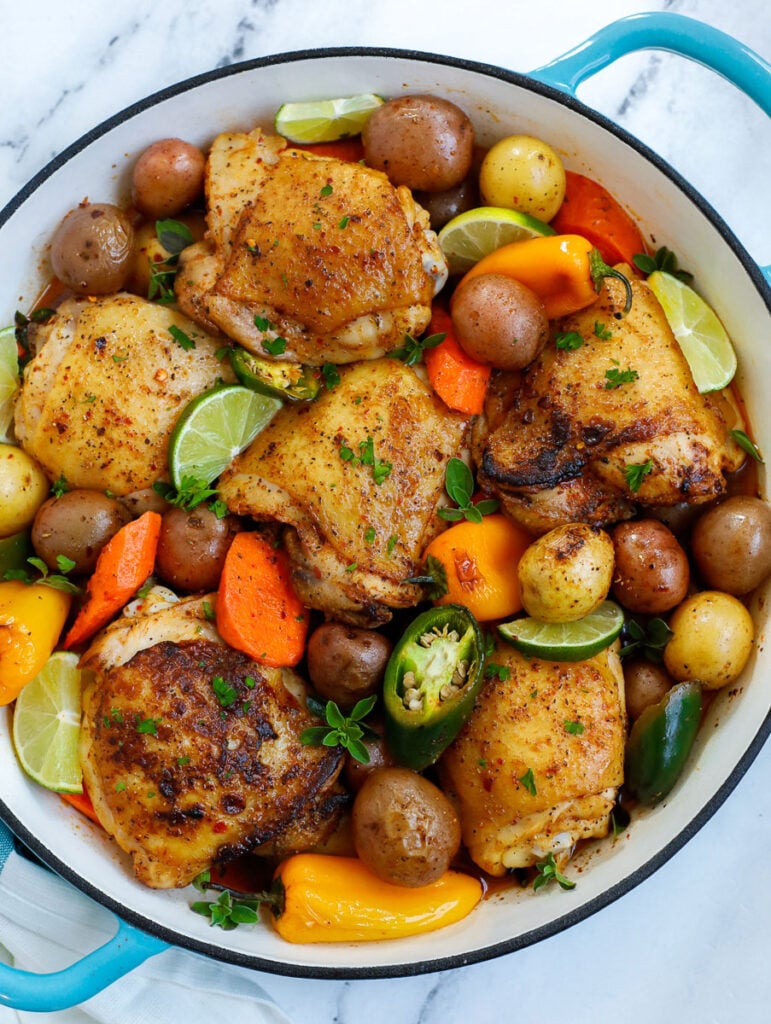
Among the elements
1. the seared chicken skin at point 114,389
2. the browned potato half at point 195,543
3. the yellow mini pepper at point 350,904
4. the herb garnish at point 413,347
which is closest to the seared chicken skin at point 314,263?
the herb garnish at point 413,347

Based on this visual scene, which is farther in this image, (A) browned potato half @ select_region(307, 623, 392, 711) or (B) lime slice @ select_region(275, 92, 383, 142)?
(B) lime slice @ select_region(275, 92, 383, 142)

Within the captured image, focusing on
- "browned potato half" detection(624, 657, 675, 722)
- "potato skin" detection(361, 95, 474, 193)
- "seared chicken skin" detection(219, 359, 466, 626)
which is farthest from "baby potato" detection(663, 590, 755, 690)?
"potato skin" detection(361, 95, 474, 193)

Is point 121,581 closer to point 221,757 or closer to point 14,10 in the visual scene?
point 221,757

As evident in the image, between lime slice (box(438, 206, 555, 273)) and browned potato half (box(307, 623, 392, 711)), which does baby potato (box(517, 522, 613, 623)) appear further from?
lime slice (box(438, 206, 555, 273))

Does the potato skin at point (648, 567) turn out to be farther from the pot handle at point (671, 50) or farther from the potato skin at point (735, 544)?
the pot handle at point (671, 50)

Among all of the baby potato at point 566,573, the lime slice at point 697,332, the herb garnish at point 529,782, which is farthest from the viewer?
the lime slice at point 697,332

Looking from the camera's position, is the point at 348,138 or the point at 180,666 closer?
the point at 180,666

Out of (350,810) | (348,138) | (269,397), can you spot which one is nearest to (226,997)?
(350,810)
